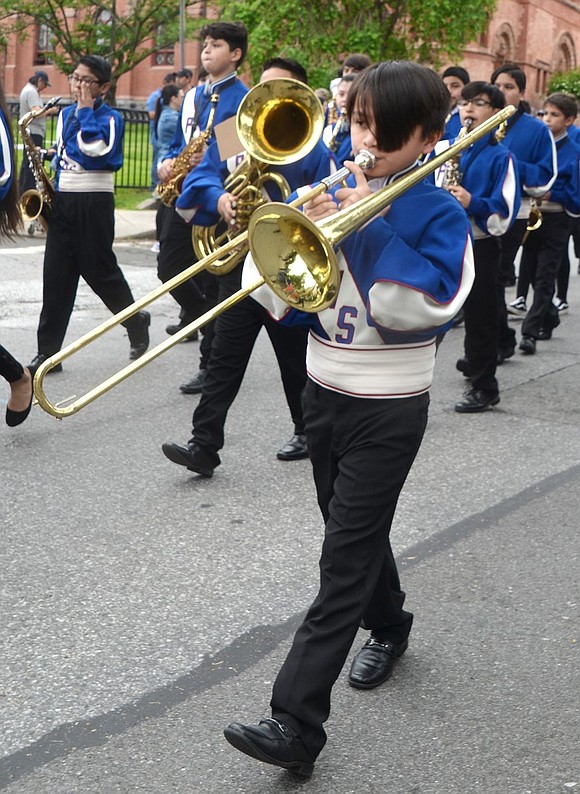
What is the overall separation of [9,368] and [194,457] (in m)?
0.92

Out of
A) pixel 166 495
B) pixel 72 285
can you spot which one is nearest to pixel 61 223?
pixel 72 285

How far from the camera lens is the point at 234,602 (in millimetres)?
3955

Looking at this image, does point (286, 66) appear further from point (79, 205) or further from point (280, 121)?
point (79, 205)

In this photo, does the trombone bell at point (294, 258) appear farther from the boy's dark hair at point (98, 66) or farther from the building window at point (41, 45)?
the building window at point (41, 45)

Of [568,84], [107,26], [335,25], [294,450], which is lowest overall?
[568,84]

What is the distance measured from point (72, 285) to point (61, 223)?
1.21 feet

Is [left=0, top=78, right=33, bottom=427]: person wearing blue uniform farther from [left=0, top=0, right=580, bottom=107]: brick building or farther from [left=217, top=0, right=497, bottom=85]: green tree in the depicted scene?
[left=0, top=0, right=580, bottom=107]: brick building

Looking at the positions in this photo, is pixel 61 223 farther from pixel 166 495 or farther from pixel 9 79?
pixel 9 79

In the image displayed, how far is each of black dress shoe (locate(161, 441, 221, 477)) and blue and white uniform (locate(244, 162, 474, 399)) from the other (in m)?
2.14

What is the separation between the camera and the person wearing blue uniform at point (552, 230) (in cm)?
837

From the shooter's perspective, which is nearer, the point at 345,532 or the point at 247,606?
the point at 345,532

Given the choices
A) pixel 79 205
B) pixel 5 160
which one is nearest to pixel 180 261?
pixel 79 205

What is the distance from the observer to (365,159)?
9.29 feet

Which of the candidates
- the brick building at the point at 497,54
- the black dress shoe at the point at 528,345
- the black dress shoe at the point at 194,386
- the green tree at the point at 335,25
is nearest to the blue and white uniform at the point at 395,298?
the black dress shoe at the point at 194,386
